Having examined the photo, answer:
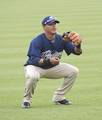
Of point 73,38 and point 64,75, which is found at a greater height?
point 73,38

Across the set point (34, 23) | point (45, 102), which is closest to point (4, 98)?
point (45, 102)

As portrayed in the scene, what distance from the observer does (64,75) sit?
9.17m

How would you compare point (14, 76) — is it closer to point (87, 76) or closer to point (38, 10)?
point (87, 76)

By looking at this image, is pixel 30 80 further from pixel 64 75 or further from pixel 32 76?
pixel 64 75

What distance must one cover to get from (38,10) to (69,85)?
52.5 feet

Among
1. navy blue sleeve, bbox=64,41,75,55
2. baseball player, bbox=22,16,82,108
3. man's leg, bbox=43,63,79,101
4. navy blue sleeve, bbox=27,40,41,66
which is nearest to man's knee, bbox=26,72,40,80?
baseball player, bbox=22,16,82,108

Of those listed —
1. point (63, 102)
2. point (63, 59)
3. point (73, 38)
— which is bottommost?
point (63, 59)

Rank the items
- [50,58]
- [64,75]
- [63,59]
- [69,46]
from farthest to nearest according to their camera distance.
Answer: [63,59], [64,75], [69,46], [50,58]

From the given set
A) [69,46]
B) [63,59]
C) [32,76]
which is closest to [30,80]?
[32,76]

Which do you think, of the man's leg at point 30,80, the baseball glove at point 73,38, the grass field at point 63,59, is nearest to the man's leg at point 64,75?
the grass field at point 63,59

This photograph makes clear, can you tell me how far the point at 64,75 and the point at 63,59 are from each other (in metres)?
4.73

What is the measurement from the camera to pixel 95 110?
8.29 metres

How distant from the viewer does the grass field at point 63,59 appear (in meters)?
8.34

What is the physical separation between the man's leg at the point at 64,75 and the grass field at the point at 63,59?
0.23m
